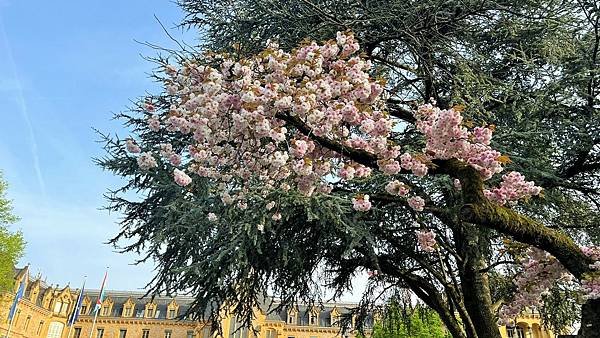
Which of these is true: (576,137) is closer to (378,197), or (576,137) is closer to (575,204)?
(575,204)

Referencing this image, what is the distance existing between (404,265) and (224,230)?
5.07 metres

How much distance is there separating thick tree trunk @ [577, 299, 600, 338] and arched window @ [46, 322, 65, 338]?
45.1 m

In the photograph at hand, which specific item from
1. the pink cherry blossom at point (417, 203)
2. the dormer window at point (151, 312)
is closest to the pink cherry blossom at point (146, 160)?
the pink cherry blossom at point (417, 203)

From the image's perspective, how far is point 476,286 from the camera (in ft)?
24.8

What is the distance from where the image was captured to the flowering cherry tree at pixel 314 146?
480cm

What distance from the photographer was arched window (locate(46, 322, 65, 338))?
40112 mm

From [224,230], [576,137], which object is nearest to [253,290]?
[224,230]

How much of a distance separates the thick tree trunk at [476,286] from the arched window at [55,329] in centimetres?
4250

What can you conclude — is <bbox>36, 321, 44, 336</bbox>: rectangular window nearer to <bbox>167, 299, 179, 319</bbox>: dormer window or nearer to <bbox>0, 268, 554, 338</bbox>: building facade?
<bbox>0, 268, 554, 338</bbox>: building facade

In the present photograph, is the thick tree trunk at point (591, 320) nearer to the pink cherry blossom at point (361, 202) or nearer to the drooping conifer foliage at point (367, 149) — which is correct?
the drooping conifer foliage at point (367, 149)

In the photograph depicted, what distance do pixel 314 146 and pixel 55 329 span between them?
4407 centimetres

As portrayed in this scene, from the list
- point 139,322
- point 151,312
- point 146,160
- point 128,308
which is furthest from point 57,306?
point 146,160

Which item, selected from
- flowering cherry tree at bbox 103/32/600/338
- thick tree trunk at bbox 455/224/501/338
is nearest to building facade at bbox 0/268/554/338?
thick tree trunk at bbox 455/224/501/338

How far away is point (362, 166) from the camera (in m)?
5.41
